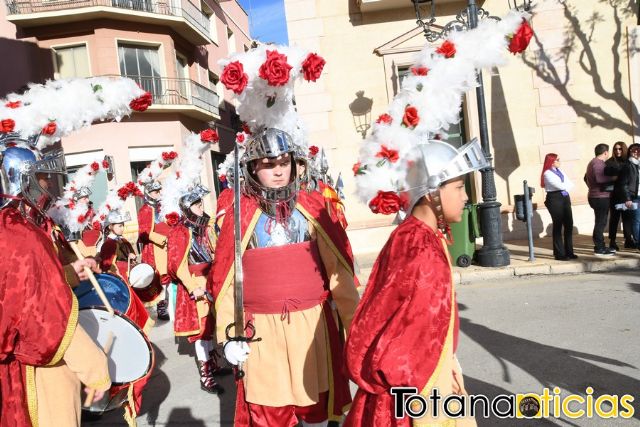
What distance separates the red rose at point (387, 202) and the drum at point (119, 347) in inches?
69.7

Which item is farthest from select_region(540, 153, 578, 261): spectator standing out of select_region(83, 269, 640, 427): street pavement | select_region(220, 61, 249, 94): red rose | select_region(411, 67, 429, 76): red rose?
select_region(220, 61, 249, 94): red rose

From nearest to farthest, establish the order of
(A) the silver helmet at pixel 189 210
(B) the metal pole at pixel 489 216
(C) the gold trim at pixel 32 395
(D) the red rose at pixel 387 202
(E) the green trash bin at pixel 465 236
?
(D) the red rose at pixel 387 202 → (C) the gold trim at pixel 32 395 → (A) the silver helmet at pixel 189 210 → (B) the metal pole at pixel 489 216 → (E) the green trash bin at pixel 465 236

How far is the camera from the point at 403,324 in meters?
1.87

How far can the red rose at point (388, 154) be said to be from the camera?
2109 millimetres

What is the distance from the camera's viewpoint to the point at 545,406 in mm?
3443

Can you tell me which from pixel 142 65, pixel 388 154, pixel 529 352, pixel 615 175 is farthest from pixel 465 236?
pixel 142 65

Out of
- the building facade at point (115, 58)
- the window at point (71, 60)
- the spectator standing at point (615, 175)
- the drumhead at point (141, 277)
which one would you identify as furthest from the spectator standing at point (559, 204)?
the window at point (71, 60)

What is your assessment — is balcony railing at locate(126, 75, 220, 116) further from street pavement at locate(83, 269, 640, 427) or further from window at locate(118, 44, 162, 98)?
street pavement at locate(83, 269, 640, 427)

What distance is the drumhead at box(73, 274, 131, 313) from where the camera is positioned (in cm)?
351

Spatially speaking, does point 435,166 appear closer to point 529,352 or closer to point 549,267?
point 529,352

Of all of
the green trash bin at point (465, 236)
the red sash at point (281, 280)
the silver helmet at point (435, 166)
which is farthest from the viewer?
the green trash bin at point (465, 236)

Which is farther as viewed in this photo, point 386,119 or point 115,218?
point 115,218

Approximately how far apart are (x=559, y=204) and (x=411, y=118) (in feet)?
21.8

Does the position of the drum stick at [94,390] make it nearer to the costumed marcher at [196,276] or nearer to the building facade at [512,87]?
the costumed marcher at [196,276]
